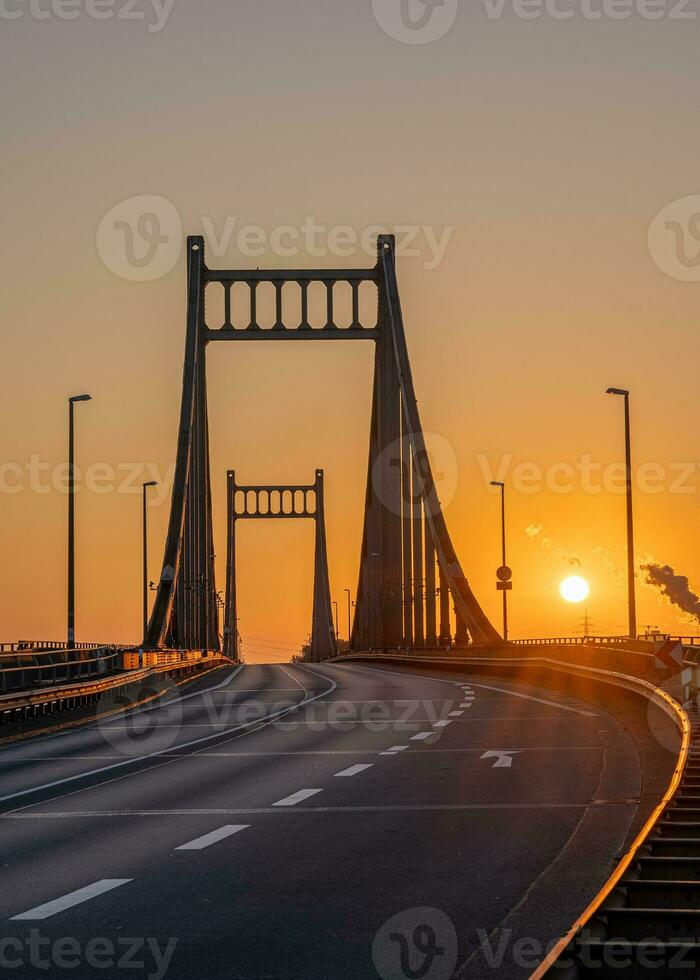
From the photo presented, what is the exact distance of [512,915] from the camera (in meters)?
8.57

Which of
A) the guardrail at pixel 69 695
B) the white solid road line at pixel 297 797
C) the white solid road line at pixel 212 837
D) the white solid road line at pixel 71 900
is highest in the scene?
the white solid road line at pixel 71 900

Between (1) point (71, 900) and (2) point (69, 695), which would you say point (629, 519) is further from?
(1) point (71, 900)

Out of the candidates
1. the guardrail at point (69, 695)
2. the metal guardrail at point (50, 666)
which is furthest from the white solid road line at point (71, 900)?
the metal guardrail at point (50, 666)

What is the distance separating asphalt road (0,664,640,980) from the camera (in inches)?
305

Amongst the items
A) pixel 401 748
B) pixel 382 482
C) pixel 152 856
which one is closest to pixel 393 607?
pixel 382 482

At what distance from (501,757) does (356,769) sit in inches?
80.8

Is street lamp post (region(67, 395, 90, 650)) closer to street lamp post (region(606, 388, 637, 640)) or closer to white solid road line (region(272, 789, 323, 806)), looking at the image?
street lamp post (region(606, 388, 637, 640))

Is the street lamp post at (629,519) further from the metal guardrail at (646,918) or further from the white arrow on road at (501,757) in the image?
the metal guardrail at (646,918)

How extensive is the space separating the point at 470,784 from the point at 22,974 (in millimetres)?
9017

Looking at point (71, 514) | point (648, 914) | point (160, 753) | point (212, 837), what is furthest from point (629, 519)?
point (648, 914)

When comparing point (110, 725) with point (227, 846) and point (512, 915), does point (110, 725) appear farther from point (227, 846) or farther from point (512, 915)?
point (512, 915)

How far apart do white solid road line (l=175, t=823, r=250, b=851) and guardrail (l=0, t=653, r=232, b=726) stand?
41.5ft

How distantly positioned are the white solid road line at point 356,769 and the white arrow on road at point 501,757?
4.64 feet

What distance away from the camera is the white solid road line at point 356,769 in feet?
56.4
